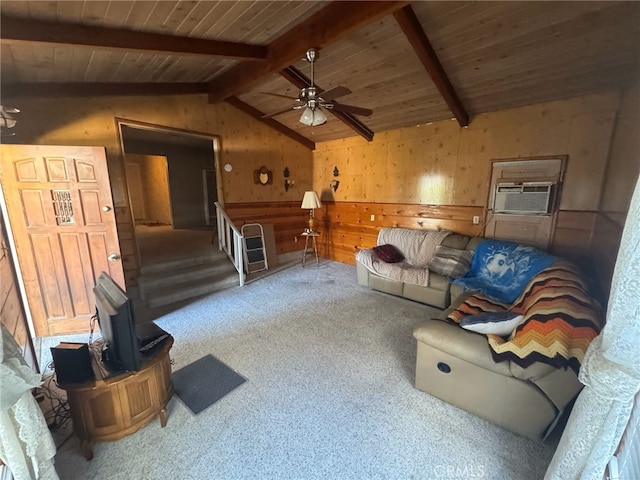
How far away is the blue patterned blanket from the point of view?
281 centimetres

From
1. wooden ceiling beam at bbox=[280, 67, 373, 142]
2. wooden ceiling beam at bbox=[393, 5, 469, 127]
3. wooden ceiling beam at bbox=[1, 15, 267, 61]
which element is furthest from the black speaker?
wooden ceiling beam at bbox=[393, 5, 469, 127]

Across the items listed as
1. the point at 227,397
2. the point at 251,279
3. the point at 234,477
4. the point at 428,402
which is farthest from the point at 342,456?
the point at 251,279

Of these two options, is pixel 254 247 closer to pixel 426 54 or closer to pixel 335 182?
pixel 335 182

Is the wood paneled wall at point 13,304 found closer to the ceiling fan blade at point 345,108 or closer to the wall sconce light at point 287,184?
the ceiling fan blade at point 345,108

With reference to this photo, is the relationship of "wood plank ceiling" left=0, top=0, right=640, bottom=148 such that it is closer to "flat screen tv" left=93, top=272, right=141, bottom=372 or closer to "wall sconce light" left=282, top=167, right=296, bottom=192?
"wall sconce light" left=282, top=167, right=296, bottom=192

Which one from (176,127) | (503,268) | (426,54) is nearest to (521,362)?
(503,268)

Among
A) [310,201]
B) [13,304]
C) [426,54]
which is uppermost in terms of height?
[426,54]

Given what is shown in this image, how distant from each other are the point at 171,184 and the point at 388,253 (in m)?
6.02

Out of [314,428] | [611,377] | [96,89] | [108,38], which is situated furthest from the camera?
[96,89]

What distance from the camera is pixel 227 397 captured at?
195cm

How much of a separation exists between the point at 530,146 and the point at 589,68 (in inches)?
36.1

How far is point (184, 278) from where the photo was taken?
12.9 ft

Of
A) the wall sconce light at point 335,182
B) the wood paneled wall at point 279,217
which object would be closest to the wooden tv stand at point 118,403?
the wood paneled wall at point 279,217

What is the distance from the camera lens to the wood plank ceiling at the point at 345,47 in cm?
211
